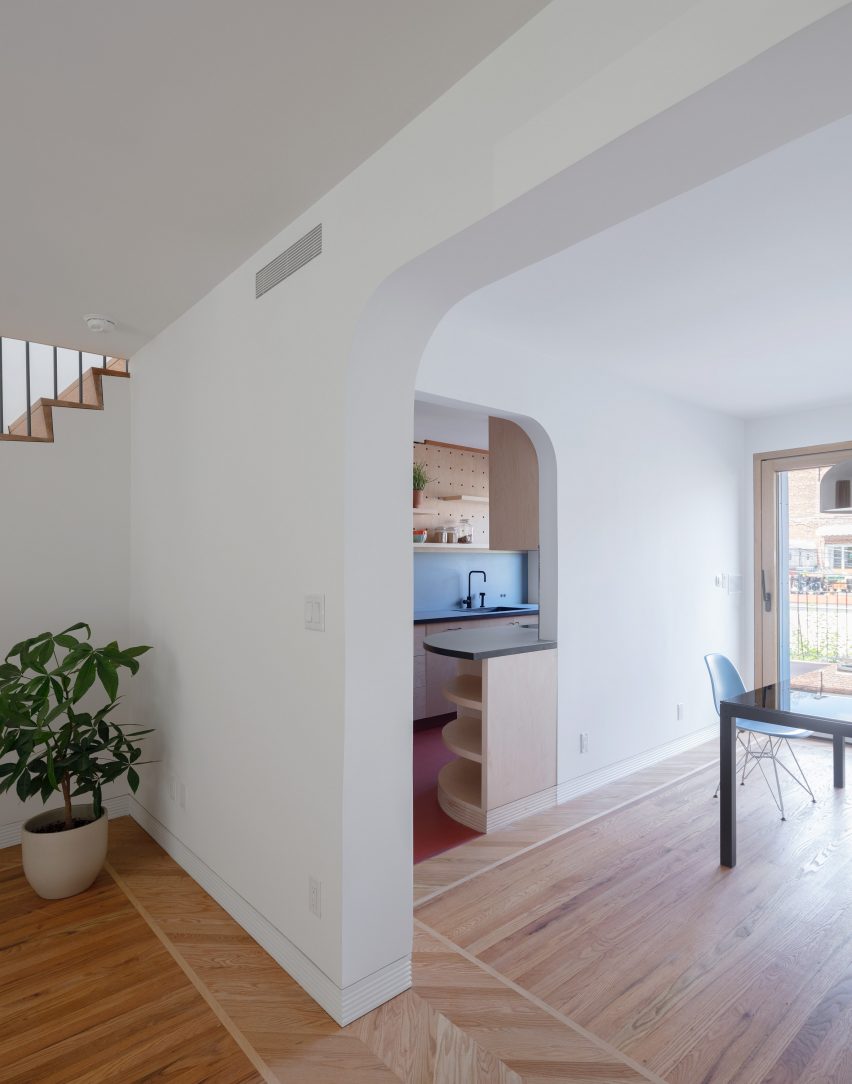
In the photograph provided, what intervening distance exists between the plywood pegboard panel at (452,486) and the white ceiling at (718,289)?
7.41 ft

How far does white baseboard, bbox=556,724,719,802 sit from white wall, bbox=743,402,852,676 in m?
0.98

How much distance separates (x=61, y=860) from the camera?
267 centimetres

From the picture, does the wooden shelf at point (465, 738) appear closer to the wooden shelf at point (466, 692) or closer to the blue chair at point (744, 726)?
the wooden shelf at point (466, 692)

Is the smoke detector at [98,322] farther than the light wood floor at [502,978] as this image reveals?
Yes

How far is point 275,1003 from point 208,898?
2.54ft

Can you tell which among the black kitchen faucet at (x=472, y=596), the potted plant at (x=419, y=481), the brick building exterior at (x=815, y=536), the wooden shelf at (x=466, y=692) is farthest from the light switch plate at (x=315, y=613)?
the brick building exterior at (x=815, y=536)

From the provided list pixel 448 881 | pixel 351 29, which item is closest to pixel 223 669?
pixel 448 881

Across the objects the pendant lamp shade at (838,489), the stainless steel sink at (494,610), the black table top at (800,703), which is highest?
the pendant lamp shade at (838,489)

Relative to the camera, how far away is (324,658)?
2.01 metres

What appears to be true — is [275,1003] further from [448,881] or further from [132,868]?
[132,868]

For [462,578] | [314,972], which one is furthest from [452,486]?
[314,972]

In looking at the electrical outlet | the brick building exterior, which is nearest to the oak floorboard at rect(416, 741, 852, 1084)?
the electrical outlet

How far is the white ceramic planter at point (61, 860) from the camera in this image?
2.66 metres

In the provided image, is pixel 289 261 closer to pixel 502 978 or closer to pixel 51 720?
pixel 51 720
